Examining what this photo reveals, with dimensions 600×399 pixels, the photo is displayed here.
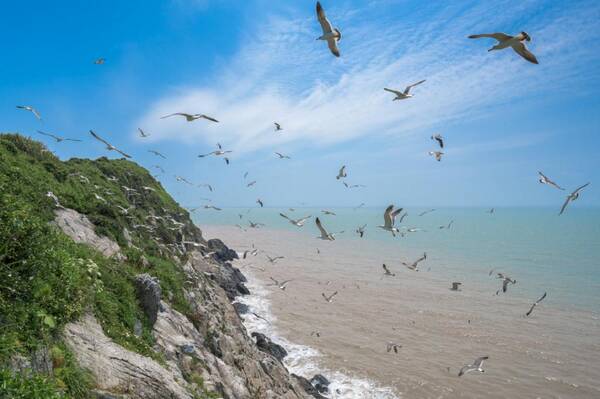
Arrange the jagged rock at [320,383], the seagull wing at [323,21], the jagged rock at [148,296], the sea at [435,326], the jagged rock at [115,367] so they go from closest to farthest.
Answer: the jagged rock at [115,367] < the seagull wing at [323,21] < the jagged rock at [148,296] < the jagged rock at [320,383] < the sea at [435,326]

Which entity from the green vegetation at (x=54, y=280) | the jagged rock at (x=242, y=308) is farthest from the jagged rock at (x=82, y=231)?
the jagged rock at (x=242, y=308)

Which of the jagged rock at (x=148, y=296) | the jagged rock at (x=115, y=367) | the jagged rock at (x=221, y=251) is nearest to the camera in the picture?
the jagged rock at (x=115, y=367)

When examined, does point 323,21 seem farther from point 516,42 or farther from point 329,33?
point 516,42

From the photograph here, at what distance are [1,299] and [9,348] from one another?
121 centimetres

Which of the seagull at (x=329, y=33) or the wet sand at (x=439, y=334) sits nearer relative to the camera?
the seagull at (x=329, y=33)

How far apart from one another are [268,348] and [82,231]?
14010mm

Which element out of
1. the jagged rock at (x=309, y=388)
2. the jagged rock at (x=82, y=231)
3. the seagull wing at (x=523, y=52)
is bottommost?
the jagged rock at (x=309, y=388)

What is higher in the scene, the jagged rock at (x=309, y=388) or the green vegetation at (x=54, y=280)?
the green vegetation at (x=54, y=280)

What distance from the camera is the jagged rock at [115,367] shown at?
691cm

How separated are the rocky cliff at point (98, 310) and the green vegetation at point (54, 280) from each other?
24 millimetres

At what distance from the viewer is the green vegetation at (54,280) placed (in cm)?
610

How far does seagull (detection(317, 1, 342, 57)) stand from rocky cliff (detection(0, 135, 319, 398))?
756 centimetres

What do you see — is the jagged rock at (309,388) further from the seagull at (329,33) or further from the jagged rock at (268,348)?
the seagull at (329,33)

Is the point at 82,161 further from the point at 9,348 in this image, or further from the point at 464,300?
the point at 464,300
